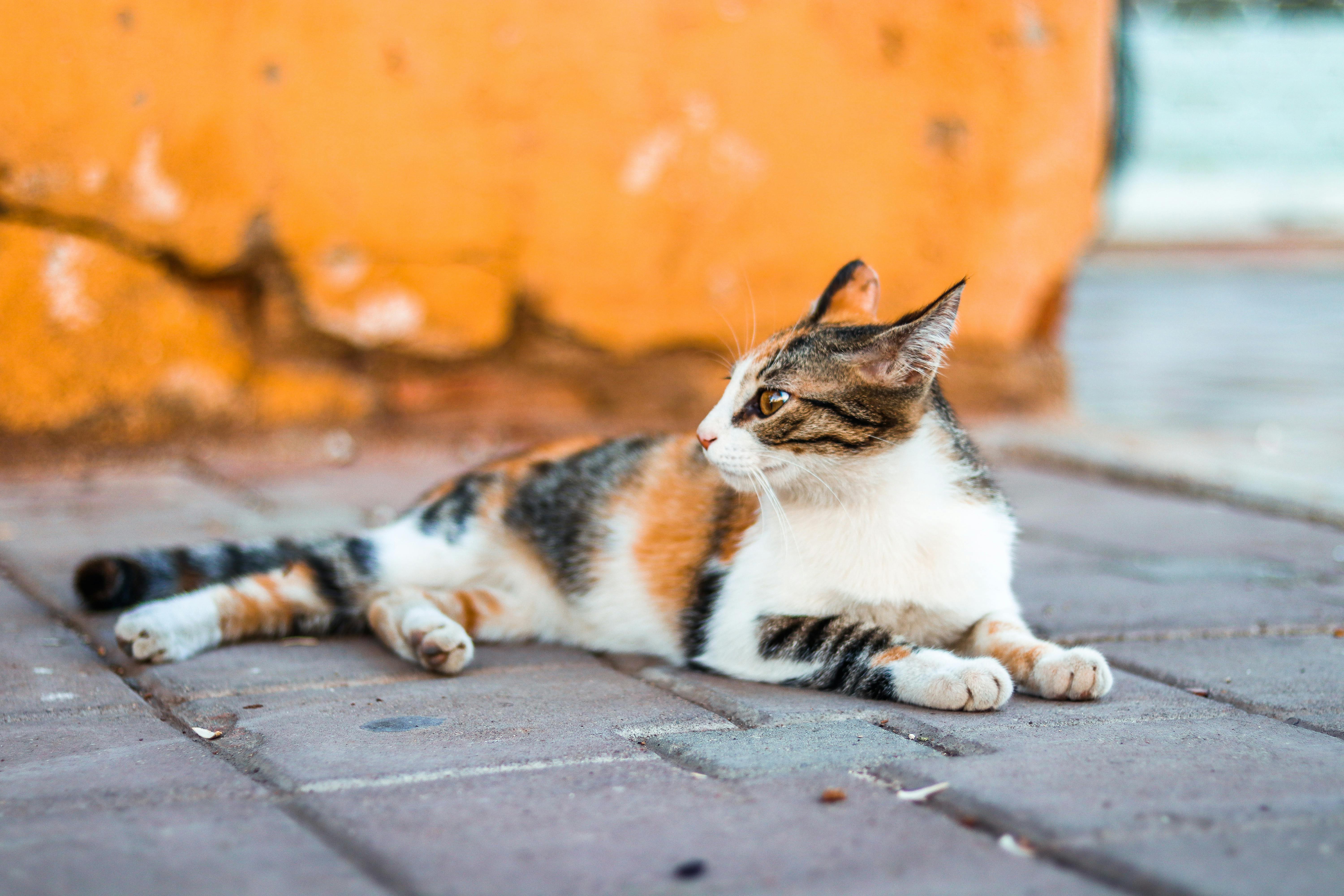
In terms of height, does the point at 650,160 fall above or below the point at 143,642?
above

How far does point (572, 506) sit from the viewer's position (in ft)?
11.0

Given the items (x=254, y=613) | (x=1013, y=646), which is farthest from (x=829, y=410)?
(x=254, y=613)

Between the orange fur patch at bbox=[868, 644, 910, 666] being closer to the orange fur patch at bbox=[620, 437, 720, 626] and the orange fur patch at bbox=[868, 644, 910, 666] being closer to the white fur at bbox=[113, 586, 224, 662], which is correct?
the orange fur patch at bbox=[620, 437, 720, 626]

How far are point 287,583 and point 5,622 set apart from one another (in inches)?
25.2

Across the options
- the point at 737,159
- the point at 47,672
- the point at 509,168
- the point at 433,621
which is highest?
the point at 737,159

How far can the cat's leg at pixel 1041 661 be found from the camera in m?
2.58

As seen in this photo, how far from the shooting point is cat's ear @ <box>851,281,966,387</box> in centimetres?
267

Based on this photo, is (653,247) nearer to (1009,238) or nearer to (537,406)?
(537,406)

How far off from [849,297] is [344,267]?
7.93 feet

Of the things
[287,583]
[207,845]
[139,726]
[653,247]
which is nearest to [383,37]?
[653,247]

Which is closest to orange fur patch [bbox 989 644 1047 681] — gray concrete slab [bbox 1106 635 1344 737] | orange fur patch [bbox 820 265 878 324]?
gray concrete slab [bbox 1106 635 1344 737]

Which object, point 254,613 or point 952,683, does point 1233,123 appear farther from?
point 254,613

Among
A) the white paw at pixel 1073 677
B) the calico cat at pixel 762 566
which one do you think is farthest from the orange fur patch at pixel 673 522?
the white paw at pixel 1073 677

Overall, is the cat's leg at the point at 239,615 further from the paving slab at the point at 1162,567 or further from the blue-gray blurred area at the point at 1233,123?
the blue-gray blurred area at the point at 1233,123
